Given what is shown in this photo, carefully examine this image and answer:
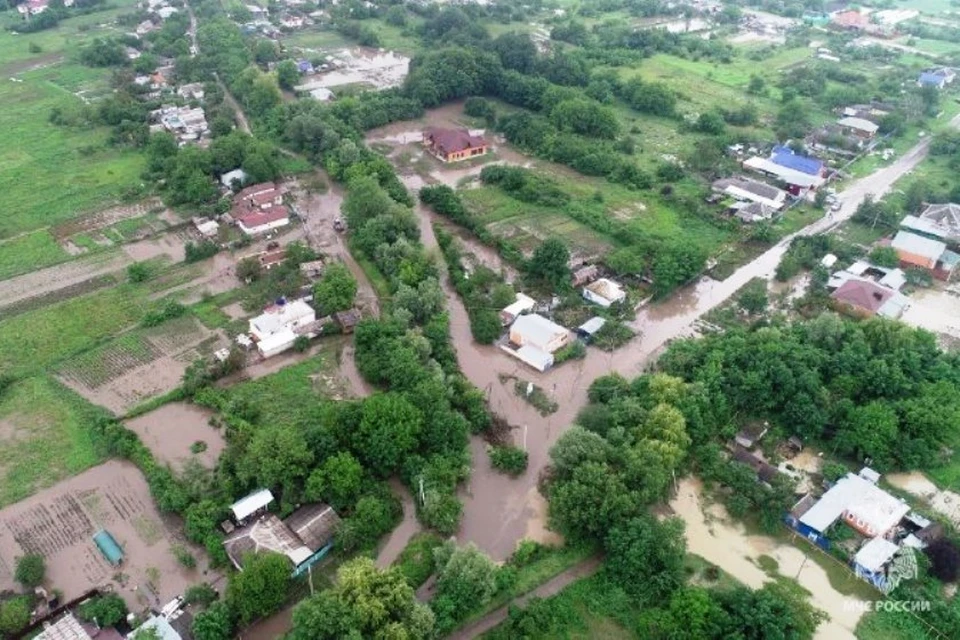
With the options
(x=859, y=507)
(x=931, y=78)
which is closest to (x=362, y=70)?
(x=931, y=78)

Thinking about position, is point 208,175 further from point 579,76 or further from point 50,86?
point 579,76

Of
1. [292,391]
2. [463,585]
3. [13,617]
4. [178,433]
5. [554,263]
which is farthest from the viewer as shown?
[554,263]

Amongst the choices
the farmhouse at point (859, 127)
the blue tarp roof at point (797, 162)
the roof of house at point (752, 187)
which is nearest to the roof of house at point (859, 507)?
the roof of house at point (752, 187)

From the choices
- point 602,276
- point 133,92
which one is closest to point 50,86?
point 133,92

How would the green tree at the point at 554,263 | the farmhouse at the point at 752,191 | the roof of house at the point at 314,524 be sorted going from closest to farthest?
the roof of house at the point at 314,524, the green tree at the point at 554,263, the farmhouse at the point at 752,191

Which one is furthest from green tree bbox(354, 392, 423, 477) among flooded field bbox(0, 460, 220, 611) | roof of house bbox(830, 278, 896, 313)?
roof of house bbox(830, 278, 896, 313)

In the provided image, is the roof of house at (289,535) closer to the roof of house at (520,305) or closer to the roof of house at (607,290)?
the roof of house at (520,305)

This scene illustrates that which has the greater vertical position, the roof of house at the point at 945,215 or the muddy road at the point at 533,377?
the roof of house at the point at 945,215

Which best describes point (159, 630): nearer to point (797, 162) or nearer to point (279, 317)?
point (279, 317)

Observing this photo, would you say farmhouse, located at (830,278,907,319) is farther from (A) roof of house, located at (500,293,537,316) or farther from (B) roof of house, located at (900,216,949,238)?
(A) roof of house, located at (500,293,537,316)
